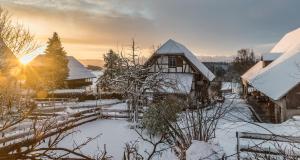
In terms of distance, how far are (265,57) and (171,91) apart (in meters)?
10.3

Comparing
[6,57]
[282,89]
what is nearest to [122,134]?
[282,89]

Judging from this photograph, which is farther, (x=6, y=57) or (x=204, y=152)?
(x=6, y=57)

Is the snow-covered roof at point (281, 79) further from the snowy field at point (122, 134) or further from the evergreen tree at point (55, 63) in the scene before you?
the evergreen tree at point (55, 63)

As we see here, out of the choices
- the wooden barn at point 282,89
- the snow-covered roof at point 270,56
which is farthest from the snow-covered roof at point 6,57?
the snow-covered roof at point 270,56

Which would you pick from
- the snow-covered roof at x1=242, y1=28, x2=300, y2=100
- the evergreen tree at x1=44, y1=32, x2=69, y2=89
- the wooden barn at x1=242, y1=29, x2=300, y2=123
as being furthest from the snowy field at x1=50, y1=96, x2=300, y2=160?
the evergreen tree at x1=44, y1=32, x2=69, y2=89

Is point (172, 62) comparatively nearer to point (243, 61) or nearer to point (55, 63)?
point (55, 63)

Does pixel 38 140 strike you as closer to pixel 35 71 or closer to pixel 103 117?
pixel 103 117

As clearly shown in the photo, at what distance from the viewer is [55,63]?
4038 cm

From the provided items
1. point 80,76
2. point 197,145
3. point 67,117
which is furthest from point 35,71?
point 197,145

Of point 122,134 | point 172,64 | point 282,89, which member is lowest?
point 122,134

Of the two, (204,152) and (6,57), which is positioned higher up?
(6,57)

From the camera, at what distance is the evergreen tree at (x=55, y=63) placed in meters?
40.1

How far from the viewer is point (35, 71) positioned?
4125cm

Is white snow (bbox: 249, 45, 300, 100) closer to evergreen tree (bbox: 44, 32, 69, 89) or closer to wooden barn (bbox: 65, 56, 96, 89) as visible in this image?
evergreen tree (bbox: 44, 32, 69, 89)
